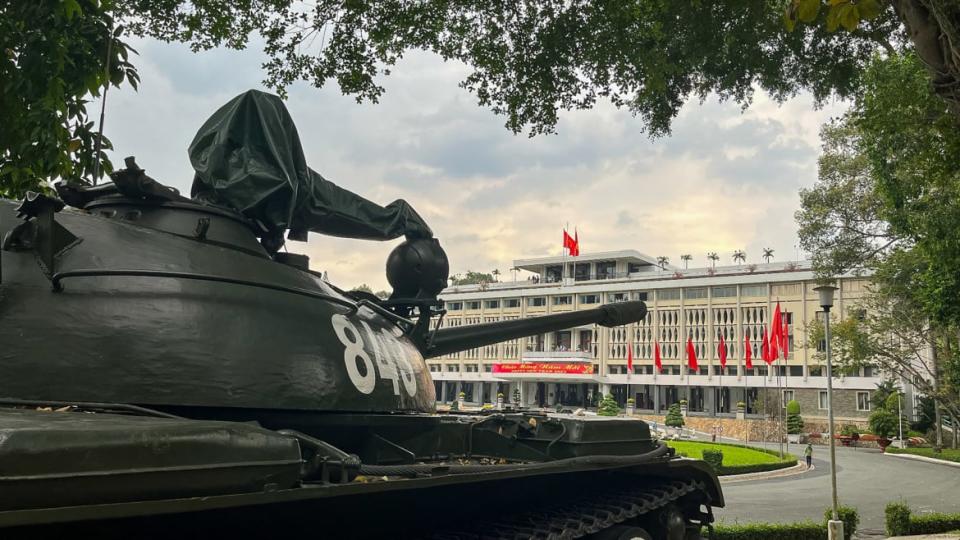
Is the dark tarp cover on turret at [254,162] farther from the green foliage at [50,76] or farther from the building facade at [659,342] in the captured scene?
the building facade at [659,342]

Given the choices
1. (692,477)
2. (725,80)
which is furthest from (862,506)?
(692,477)

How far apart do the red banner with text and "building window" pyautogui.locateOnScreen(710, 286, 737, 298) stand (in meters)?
13.3

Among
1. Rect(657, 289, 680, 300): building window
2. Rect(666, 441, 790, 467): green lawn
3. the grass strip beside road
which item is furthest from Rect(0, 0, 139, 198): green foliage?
Rect(657, 289, 680, 300): building window

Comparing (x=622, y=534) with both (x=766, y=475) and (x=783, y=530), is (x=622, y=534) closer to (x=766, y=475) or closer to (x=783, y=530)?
(x=783, y=530)

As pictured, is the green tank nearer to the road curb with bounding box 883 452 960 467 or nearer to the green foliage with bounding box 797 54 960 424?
the green foliage with bounding box 797 54 960 424

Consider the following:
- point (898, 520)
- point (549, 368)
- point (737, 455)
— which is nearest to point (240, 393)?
point (898, 520)

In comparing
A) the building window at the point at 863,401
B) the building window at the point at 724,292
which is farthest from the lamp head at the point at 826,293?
the building window at the point at 724,292

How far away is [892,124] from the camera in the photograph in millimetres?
15500

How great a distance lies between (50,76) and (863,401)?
68181 mm

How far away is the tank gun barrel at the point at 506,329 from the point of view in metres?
6.71

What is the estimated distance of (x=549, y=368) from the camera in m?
77.3

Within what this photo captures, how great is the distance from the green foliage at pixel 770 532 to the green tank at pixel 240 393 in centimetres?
769

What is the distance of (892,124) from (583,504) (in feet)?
42.7

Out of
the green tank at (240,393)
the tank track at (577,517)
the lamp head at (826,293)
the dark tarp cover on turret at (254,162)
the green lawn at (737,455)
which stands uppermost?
the lamp head at (826,293)
